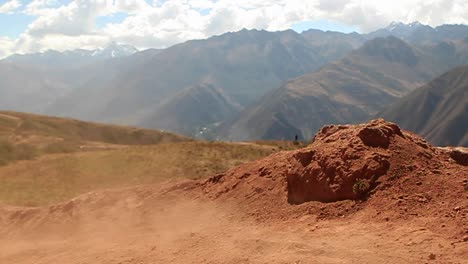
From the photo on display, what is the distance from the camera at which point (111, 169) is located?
121 feet

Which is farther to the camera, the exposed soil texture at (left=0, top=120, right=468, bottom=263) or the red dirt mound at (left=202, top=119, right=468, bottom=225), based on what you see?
the red dirt mound at (left=202, top=119, right=468, bottom=225)

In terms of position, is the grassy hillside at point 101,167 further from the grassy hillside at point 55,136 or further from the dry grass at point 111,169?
the grassy hillside at point 55,136

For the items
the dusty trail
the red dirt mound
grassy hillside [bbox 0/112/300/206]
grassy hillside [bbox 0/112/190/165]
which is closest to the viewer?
the dusty trail

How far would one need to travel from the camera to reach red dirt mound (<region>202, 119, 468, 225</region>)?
51.6 feet

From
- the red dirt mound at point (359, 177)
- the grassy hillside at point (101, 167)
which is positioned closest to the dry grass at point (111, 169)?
the grassy hillside at point (101, 167)

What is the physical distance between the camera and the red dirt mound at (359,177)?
15727 millimetres

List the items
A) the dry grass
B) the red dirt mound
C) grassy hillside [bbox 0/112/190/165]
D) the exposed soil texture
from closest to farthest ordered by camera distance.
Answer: the exposed soil texture
the red dirt mound
the dry grass
grassy hillside [bbox 0/112/190/165]

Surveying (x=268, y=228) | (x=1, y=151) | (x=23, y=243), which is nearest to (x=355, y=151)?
(x=268, y=228)

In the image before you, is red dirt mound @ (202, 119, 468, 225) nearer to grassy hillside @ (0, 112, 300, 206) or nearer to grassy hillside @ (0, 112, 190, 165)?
grassy hillside @ (0, 112, 300, 206)

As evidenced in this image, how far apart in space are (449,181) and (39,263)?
16320mm

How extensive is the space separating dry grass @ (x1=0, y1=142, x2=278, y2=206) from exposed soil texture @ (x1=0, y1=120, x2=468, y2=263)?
7211 millimetres

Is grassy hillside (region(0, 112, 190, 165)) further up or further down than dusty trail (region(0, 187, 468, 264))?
further up

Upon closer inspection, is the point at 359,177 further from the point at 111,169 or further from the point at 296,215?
the point at 111,169

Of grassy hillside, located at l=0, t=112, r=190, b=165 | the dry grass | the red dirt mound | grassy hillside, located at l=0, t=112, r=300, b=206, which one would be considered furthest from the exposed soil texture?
grassy hillside, located at l=0, t=112, r=190, b=165
